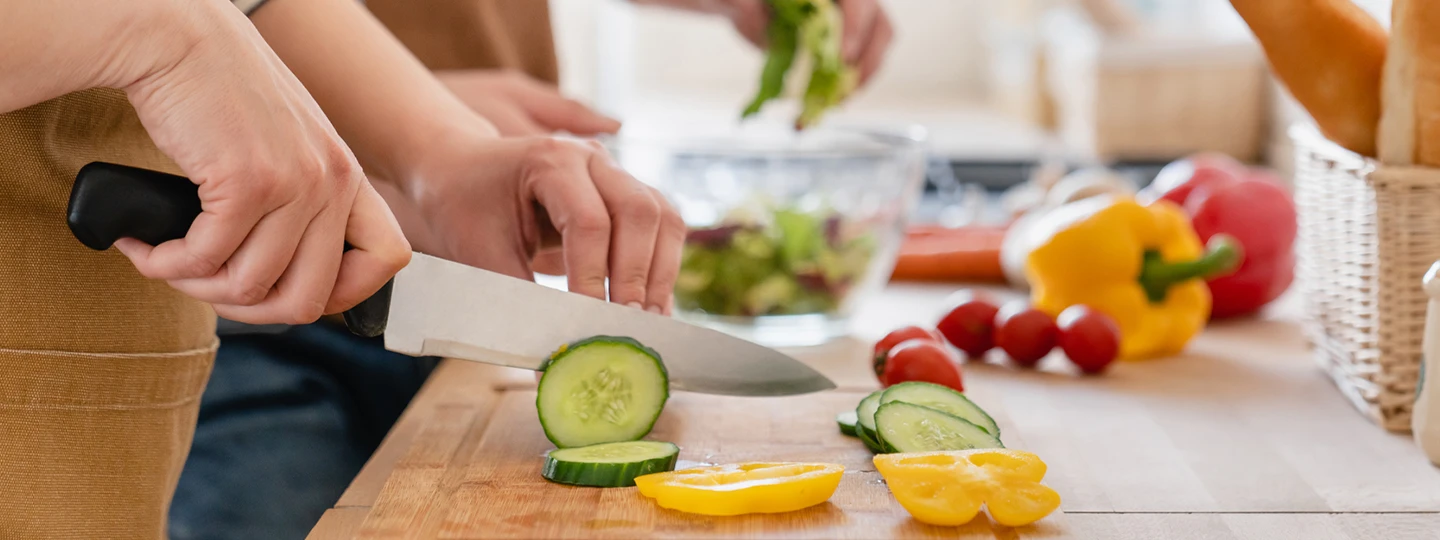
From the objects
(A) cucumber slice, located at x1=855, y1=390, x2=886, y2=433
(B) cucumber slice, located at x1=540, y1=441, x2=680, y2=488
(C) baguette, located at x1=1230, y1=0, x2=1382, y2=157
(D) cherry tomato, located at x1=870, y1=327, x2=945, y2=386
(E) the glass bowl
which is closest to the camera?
(B) cucumber slice, located at x1=540, y1=441, x2=680, y2=488

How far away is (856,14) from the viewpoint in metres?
1.79

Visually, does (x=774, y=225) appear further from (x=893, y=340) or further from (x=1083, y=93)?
(x=1083, y=93)

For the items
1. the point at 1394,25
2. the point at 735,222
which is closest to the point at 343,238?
the point at 735,222

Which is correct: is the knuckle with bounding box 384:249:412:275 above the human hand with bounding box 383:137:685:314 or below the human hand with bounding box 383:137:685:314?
above

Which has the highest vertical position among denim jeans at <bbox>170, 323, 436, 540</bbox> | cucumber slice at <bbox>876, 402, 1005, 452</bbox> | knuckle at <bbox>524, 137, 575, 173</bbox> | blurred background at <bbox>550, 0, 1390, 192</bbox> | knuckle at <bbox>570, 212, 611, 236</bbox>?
knuckle at <bbox>524, 137, 575, 173</bbox>

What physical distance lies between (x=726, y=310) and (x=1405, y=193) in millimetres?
769

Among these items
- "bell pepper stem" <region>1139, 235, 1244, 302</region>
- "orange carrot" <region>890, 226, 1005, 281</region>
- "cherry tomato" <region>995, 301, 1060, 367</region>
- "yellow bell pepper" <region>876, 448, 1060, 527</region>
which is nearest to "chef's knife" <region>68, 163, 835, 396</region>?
"yellow bell pepper" <region>876, 448, 1060, 527</region>

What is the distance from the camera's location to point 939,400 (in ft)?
3.48

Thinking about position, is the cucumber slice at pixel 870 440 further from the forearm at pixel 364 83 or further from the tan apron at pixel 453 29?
the tan apron at pixel 453 29

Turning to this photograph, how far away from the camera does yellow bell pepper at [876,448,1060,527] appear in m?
0.87

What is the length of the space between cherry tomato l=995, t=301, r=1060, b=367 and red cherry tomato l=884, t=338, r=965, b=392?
0.86ft

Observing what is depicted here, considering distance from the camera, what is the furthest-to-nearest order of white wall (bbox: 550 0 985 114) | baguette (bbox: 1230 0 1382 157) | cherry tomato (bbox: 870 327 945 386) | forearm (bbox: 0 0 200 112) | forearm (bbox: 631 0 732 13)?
white wall (bbox: 550 0 985 114) < forearm (bbox: 631 0 732 13) < cherry tomato (bbox: 870 327 945 386) < baguette (bbox: 1230 0 1382 157) < forearm (bbox: 0 0 200 112)

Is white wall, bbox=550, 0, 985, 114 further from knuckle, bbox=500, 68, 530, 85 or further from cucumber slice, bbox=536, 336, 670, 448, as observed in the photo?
cucumber slice, bbox=536, 336, 670, 448

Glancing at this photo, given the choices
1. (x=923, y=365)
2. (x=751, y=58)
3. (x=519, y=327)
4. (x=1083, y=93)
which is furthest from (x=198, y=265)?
(x=751, y=58)
